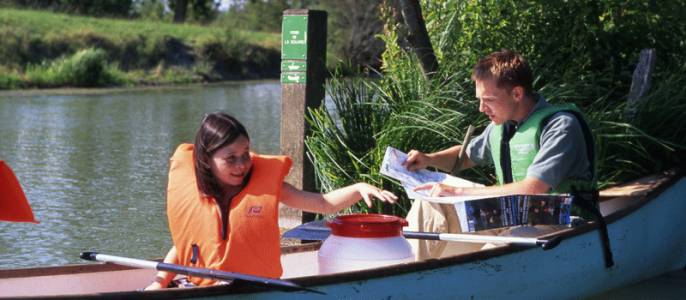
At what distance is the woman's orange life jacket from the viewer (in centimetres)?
298

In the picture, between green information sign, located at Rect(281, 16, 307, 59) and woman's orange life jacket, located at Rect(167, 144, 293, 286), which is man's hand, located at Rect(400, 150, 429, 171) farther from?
green information sign, located at Rect(281, 16, 307, 59)

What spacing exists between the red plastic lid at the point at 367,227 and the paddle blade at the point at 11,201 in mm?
1305

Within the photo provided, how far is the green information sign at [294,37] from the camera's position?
574 centimetres

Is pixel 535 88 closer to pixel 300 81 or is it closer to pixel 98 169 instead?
pixel 300 81

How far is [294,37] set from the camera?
579 cm

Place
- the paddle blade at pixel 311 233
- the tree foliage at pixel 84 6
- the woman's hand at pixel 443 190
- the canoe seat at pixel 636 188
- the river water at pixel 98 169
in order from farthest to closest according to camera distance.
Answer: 1. the tree foliage at pixel 84 6
2. the river water at pixel 98 169
3. the canoe seat at pixel 636 188
4. the paddle blade at pixel 311 233
5. the woman's hand at pixel 443 190

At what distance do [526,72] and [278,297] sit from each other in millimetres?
1662

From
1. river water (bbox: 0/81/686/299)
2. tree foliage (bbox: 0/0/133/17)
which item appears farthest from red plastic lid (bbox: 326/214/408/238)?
tree foliage (bbox: 0/0/133/17)

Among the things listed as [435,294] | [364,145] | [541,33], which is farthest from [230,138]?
[541,33]

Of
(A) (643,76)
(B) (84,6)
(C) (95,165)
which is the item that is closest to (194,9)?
(B) (84,6)

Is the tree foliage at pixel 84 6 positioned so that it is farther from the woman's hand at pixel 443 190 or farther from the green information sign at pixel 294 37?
the woman's hand at pixel 443 190

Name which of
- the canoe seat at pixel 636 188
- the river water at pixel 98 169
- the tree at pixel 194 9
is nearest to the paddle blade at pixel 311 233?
the river water at pixel 98 169

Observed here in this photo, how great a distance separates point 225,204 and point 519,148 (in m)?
1.53

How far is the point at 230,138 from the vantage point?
2926mm
